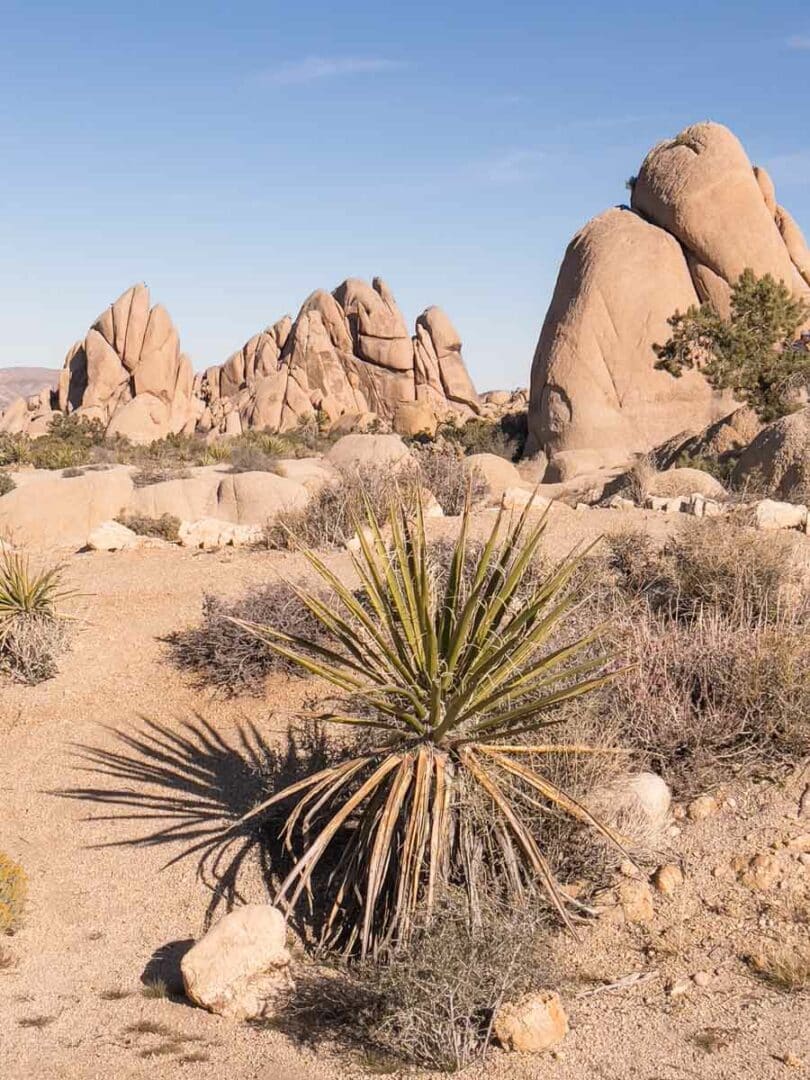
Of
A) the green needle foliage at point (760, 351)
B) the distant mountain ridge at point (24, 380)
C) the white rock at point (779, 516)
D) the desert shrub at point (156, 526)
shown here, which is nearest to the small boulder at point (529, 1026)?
the white rock at point (779, 516)

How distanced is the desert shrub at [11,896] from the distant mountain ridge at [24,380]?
15694 cm

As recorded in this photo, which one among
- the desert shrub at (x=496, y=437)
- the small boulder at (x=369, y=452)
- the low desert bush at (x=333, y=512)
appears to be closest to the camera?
the low desert bush at (x=333, y=512)

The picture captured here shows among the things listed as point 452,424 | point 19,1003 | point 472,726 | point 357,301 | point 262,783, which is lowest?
point 19,1003

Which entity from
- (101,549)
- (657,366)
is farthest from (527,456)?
(101,549)

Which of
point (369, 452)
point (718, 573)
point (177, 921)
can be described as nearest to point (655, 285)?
point (369, 452)

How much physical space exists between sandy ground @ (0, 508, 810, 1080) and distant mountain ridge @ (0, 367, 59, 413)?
155m

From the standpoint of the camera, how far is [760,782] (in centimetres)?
660

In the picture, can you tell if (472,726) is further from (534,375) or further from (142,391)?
(142,391)

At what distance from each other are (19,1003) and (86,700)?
4.01 m

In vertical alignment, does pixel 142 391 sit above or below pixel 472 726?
above

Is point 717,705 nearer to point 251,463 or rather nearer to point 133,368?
point 251,463

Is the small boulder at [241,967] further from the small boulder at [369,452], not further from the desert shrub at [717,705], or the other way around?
the small boulder at [369,452]

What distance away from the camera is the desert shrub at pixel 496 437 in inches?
1219

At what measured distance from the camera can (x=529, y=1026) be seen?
182 inches
